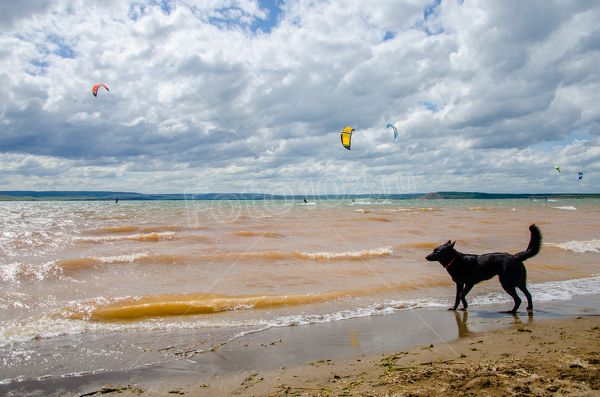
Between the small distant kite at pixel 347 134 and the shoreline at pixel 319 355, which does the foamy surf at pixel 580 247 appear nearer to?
the shoreline at pixel 319 355

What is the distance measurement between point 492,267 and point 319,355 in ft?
12.9

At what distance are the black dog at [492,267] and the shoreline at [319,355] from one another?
467mm

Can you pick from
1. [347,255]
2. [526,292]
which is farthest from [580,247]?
[526,292]

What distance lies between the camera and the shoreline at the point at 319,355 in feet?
11.2

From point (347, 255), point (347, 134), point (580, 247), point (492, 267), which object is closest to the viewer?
point (492, 267)

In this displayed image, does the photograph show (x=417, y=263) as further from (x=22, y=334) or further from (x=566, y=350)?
(x=22, y=334)

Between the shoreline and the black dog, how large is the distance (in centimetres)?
47

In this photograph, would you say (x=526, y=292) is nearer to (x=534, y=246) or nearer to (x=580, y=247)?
(x=534, y=246)

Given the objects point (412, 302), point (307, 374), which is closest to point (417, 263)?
point (412, 302)

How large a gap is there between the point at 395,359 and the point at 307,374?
1132 mm

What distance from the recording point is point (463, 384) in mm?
2961

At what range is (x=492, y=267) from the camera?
5.94m

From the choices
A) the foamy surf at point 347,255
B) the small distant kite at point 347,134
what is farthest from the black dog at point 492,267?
the small distant kite at point 347,134

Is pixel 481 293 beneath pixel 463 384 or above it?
beneath
